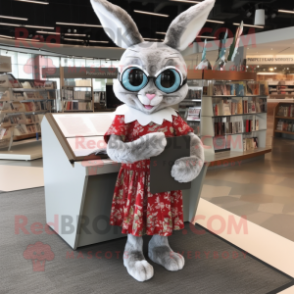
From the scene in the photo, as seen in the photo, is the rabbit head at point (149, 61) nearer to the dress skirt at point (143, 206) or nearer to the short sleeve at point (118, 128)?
the short sleeve at point (118, 128)

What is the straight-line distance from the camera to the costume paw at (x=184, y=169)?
2096 millimetres

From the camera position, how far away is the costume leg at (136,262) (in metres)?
2.14

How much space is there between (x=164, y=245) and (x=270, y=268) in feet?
2.65

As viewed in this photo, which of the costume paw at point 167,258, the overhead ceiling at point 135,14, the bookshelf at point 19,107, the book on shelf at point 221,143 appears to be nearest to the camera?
the costume paw at point 167,258

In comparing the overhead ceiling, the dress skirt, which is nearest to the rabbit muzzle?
the dress skirt

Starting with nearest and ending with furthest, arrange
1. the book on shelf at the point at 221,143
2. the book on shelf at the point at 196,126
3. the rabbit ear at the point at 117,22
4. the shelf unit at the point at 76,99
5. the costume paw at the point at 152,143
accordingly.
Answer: the costume paw at the point at 152,143
the rabbit ear at the point at 117,22
the book on shelf at the point at 196,126
the book on shelf at the point at 221,143
the shelf unit at the point at 76,99

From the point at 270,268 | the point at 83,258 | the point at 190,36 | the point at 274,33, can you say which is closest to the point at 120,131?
the point at 190,36

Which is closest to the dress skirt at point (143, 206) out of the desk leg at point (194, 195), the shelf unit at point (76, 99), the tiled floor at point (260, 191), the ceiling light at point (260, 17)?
the desk leg at point (194, 195)

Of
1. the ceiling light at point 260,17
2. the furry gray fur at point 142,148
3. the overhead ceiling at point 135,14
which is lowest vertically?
the furry gray fur at point 142,148

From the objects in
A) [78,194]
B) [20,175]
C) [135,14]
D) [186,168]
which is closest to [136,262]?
[78,194]

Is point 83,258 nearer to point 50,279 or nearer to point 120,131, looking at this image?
point 50,279

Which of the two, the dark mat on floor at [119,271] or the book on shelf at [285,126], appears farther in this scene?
the book on shelf at [285,126]

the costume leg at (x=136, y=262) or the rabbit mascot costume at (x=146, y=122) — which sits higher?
the rabbit mascot costume at (x=146, y=122)

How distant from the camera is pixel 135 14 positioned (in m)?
12.9
